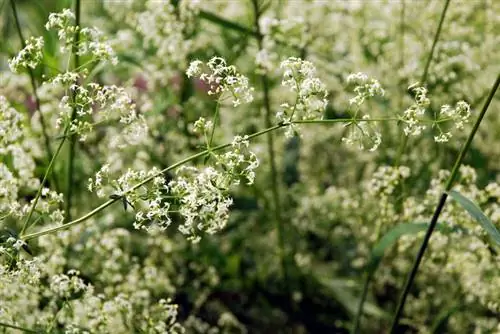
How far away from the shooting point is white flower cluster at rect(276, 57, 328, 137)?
6.56 feet

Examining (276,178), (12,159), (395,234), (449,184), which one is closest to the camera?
(449,184)

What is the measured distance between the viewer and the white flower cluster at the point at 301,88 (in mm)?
1999

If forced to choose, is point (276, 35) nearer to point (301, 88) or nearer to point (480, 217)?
point (301, 88)

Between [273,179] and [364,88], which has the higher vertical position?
[273,179]

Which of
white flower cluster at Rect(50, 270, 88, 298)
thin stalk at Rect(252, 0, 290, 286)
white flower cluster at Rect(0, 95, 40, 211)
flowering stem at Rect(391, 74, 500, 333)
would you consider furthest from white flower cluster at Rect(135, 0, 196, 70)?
flowering stem at Rect(391, 74, 500, 333)

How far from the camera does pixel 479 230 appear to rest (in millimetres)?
2756

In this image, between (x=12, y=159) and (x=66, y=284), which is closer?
(x=66, y=284)

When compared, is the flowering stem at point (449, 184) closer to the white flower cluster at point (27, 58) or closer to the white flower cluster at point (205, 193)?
the white flower cluster at point (205, 193)

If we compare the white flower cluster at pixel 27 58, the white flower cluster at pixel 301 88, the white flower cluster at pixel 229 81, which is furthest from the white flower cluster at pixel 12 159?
the white flower cluster at pixel 301 88

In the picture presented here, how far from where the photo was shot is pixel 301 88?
79.7 inches

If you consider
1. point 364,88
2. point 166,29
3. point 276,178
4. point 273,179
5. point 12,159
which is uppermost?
point 166,29

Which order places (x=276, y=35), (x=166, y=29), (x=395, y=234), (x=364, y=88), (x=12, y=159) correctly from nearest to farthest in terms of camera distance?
(x=364, y=88) < (x=395, y=234) < (x=12, y=159) < (x=166, y=29) < (x=276, y=35)

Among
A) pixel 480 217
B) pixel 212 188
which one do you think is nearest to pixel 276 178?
pixel 480 217

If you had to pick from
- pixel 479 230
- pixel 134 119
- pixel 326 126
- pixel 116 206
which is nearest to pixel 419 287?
pixel 326 126
